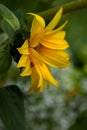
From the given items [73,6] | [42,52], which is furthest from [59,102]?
[42,52]

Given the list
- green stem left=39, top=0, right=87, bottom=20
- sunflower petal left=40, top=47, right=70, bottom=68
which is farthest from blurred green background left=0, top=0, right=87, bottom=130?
sunflower petal left=40, top=47, right=70, bottom=68

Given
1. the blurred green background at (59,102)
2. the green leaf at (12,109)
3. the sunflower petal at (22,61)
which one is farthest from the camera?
the blurred green background at (59,102)

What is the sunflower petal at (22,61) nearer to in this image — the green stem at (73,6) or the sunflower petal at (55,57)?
the sunflower petal at (55,57)

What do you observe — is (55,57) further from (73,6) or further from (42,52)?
(73,6)

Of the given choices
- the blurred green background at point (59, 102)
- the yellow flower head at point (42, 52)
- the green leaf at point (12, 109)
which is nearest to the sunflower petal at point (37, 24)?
the yellow flower head at point (42, 52)

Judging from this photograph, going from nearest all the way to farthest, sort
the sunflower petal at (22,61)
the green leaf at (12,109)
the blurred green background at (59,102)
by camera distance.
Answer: the sunflower petal at (22,61)
the green leaf at (12,109)
the blurred green background at (59,102)

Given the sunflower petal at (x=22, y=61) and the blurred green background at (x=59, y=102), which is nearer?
the sunflower petal at (x=22, y=61)

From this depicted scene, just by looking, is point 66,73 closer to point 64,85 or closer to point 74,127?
point 64,85
